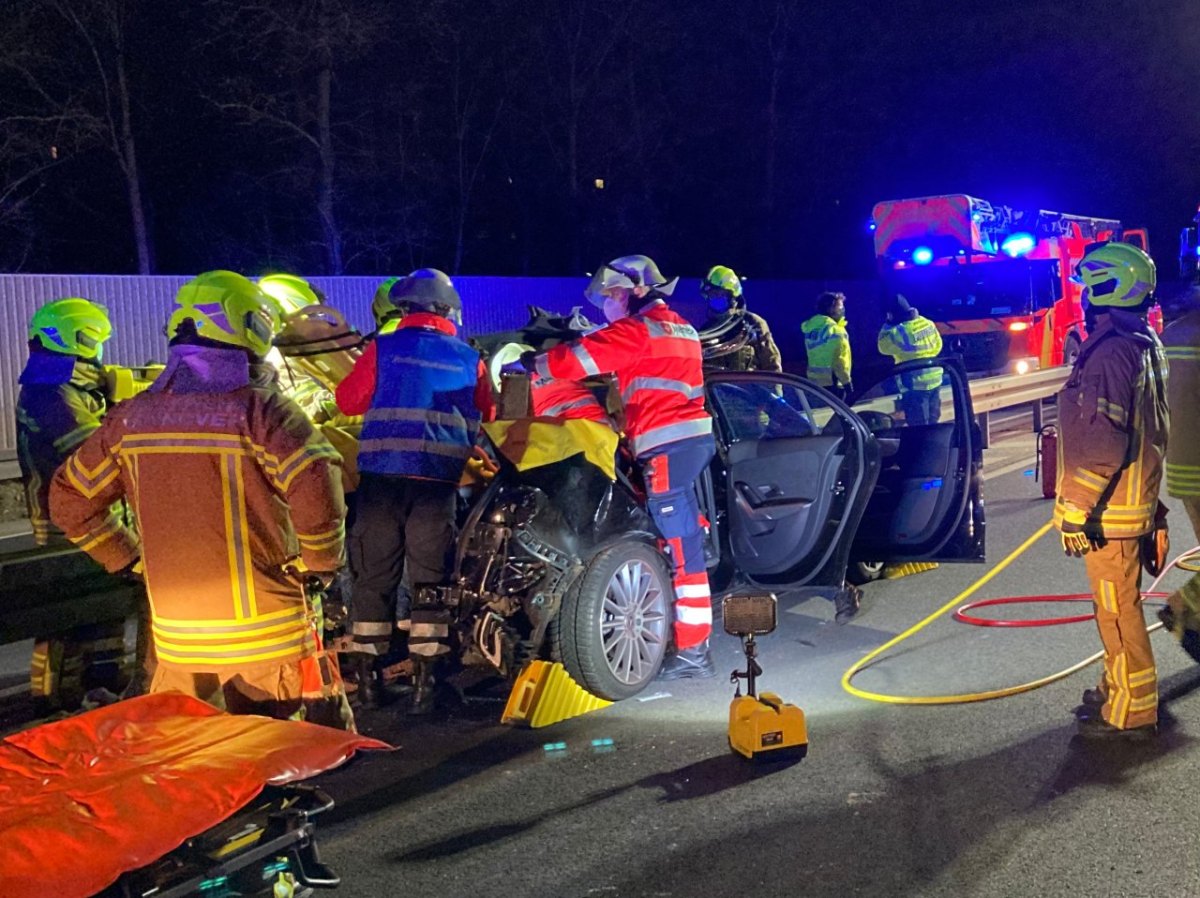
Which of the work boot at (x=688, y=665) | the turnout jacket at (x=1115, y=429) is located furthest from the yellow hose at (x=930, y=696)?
the turnout jacket at (x=1115, y=429)

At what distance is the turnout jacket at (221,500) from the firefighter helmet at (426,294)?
1.99 meters

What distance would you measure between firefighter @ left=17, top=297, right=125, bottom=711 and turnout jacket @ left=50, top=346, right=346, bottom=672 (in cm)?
248

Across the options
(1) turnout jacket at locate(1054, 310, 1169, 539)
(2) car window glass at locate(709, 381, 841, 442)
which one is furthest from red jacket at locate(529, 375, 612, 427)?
(1) turnout jacket at locate(1054, 310, 1169, 539)

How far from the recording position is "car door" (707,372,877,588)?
6184 millimetres

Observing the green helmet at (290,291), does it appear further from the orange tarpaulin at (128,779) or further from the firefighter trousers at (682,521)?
the orange tarpaulin at (128,779)

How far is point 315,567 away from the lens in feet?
11.1

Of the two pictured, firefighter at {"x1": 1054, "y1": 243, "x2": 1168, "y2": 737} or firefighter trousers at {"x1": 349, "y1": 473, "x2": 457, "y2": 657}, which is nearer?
firefighter at {"x1": 1054, "y1": 243, "x2": 1168, "y2": 737}

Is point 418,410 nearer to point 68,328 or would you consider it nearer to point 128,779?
point 68,328

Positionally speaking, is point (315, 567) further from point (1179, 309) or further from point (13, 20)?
point (13, 20)

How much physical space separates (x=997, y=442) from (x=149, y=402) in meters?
13.3

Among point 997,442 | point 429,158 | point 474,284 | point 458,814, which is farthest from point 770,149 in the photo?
point 458,814

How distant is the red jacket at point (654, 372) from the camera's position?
530 cm

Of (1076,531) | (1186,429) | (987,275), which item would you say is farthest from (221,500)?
(987,275)

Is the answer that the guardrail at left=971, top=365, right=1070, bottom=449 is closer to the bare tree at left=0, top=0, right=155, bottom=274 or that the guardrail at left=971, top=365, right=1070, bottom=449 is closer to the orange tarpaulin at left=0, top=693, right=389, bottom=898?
the orange tarpaulin at left=0, top=693, right=389, bottom=898
